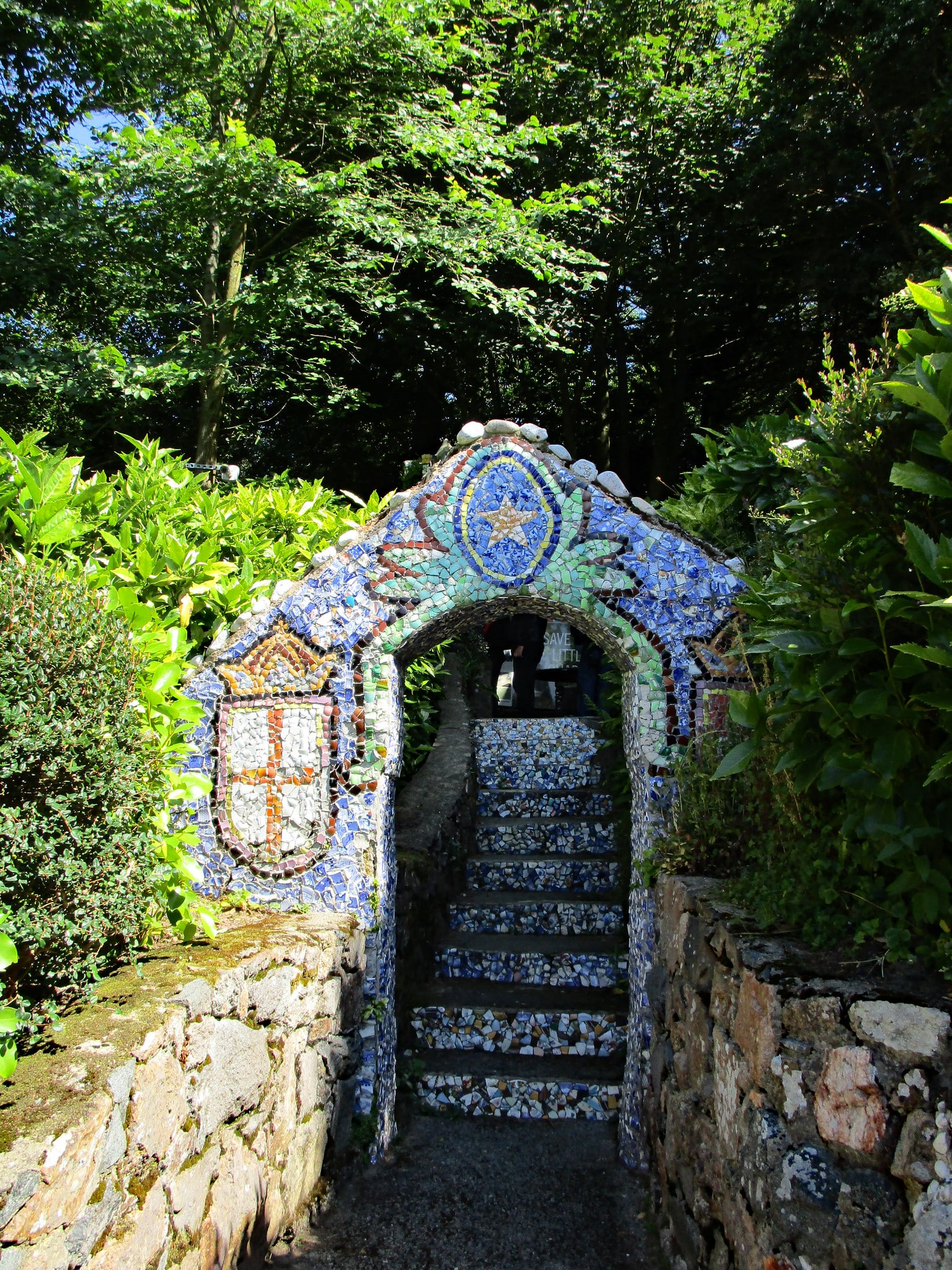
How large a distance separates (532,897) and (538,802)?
1349 millimetres

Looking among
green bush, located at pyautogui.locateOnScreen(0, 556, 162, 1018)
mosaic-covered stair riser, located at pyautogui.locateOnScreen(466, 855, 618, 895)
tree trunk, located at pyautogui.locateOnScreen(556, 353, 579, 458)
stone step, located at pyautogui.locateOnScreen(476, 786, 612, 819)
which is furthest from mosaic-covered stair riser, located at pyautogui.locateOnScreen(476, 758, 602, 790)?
tree trunk, located at pyautogui.locateOnScreen(556, 353, 579, 458)

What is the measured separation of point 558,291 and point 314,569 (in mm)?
10768

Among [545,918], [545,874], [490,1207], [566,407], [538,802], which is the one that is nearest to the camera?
[490,1207]

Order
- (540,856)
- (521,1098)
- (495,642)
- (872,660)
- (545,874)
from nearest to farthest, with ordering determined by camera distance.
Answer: (872,660) → (521,1098) → (545,874) → (540,856) → (495,642)

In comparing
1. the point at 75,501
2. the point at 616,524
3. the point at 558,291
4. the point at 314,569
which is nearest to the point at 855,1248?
the point at 616,524

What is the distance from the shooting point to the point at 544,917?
285 inches

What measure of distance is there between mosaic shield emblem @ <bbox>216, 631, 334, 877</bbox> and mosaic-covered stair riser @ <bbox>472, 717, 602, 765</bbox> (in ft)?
14.3

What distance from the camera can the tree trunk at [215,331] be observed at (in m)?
10.7

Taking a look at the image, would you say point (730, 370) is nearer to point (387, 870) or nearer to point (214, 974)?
point (387, 870)

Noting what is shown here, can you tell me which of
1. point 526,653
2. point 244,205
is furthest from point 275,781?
point 526,653

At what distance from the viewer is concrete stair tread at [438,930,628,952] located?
683 centimetres

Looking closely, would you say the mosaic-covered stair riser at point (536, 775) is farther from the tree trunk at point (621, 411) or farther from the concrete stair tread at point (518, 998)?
the tree trunk at point (621, 411)

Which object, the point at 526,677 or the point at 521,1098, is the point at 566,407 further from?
the point at 521,1098

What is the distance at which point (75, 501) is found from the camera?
5508mm
